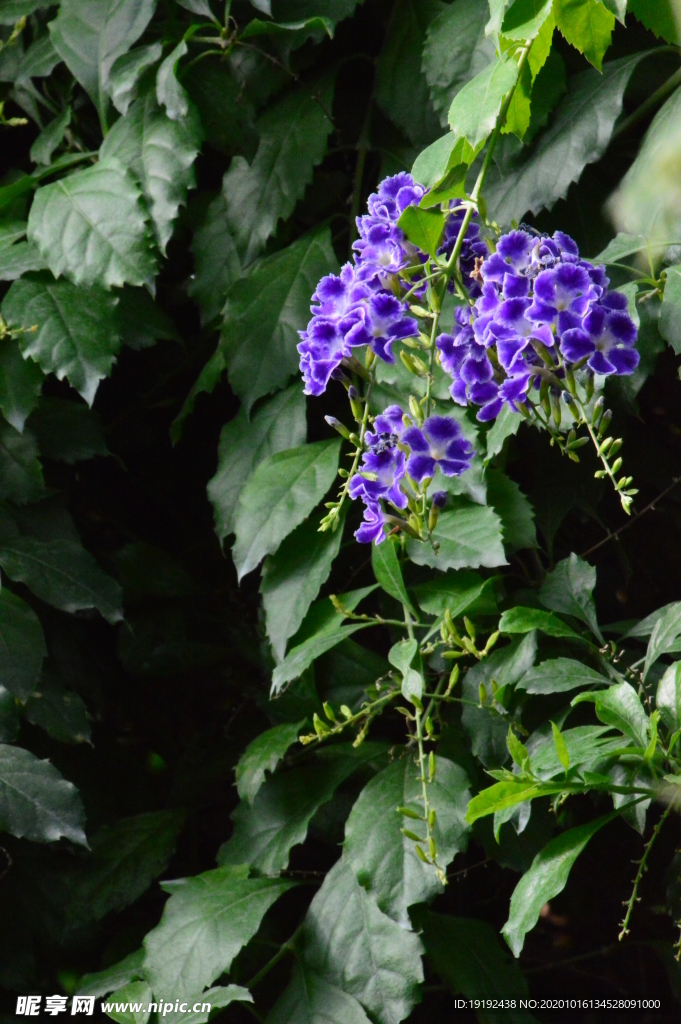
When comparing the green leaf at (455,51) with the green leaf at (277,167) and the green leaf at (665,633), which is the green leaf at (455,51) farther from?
the green leaf at (665,633)

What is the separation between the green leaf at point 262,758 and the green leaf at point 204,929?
95 mm

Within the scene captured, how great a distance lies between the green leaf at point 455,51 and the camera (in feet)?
3.31

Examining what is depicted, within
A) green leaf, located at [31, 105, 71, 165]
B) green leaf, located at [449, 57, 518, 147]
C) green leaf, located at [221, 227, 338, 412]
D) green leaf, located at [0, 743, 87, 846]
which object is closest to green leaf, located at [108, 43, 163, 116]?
green leaf, located at [31, 105, 71, 165]

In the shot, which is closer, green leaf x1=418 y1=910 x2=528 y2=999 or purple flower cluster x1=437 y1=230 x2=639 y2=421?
purple flower cluster x1=437 y1=230 x2=639 y2=421

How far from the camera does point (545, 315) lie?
0.70 m

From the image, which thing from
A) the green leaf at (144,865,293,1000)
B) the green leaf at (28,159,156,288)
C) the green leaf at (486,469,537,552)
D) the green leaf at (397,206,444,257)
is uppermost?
the green leaf at (397,206,444,257)

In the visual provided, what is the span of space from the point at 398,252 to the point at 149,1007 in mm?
773

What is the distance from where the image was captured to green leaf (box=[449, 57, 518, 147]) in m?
0.71

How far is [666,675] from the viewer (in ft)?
2.74

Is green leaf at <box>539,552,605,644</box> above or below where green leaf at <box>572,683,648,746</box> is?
below

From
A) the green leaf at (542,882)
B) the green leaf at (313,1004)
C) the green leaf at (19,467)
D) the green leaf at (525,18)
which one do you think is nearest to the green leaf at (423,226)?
the green leaf at (525,18)

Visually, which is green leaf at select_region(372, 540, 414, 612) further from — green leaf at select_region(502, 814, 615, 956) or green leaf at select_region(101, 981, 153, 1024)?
green leaf at select_region(101, 981, 153, 1024)

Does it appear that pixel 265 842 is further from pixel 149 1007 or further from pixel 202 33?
pixel 202 33

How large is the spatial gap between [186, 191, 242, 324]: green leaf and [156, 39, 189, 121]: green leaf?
0.45 feet
